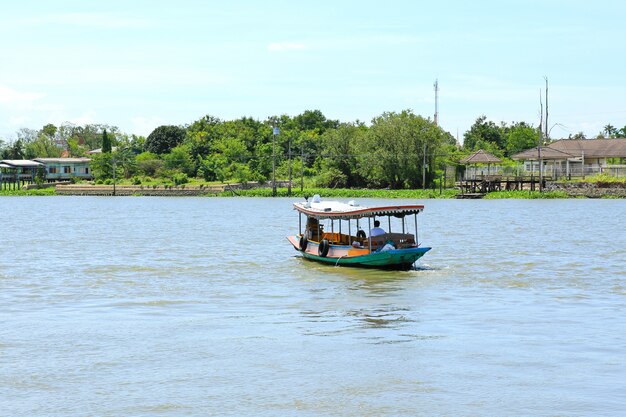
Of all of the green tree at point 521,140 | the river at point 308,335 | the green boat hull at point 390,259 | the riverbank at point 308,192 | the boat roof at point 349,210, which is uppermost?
the green tree at point 521,140

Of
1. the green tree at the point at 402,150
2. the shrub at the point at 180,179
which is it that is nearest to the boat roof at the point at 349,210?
the green tree at the point at 402,150

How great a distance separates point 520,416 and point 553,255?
23162 mm

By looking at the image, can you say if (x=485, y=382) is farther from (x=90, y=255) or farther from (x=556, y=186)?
(x=556, y=186)

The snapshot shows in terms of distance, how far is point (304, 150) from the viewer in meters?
123

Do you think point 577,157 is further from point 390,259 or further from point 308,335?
point 308,335

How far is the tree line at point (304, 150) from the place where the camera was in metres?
105

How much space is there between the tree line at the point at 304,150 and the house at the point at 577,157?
103 inches

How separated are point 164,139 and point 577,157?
6409 cm

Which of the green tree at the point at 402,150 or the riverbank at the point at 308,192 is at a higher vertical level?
the green tree at the point at 402,150

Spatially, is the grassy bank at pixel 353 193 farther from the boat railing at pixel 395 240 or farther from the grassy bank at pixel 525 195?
the boat railing at pixel 395 240

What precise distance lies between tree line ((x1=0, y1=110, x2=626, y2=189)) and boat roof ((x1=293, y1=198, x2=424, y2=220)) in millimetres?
68712

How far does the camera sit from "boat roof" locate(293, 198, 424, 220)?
90.8 feet

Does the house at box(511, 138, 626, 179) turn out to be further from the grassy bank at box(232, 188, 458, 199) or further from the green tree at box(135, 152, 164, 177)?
the green tree at box(135, 152, 164, 177)

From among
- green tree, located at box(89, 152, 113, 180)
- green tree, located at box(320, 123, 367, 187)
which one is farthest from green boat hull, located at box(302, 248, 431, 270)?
green tree, located at box(89, 152, 113, 180)
